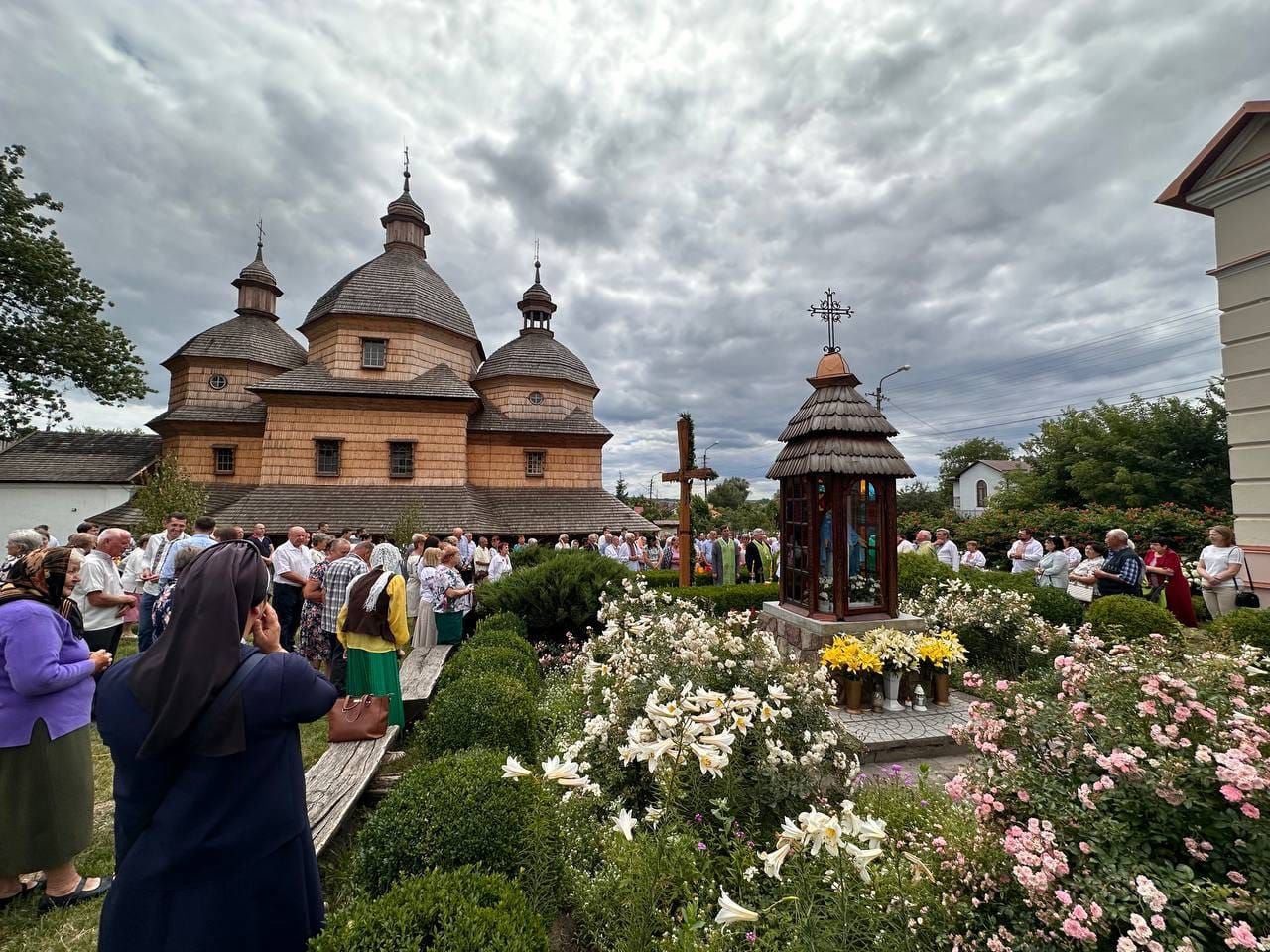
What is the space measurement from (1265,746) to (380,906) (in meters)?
3.32

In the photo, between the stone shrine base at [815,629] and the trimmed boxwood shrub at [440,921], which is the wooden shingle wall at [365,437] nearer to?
the stone shrine base at [815,629]

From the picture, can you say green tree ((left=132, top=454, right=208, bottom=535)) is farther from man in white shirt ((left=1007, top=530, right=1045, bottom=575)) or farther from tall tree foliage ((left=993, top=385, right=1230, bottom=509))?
tall tree foliage ((left=993, top=385, right=1230, bottom=509))

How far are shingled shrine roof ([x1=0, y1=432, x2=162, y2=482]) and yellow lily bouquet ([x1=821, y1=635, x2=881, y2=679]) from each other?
27.5 m

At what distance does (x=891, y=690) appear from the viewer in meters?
5.79

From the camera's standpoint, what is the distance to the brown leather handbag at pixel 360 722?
484 cm

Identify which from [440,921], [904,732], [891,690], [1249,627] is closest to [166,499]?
[440,921]

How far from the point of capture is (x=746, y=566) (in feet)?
50.6

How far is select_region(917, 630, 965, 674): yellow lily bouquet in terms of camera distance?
5.82 m

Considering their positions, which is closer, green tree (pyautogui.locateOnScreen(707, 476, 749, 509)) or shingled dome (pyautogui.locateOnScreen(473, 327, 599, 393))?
shingled dome (pyautogui.locateOnScreen(473, 327, 599, 393))

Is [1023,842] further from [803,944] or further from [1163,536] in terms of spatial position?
[1163,536]

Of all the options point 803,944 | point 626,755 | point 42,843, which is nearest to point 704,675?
point 626,755

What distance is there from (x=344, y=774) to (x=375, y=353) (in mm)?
19153

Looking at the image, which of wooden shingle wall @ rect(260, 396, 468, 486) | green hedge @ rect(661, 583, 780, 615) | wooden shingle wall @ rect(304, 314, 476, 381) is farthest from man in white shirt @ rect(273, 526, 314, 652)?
wooden shingle wall @ rect(304, 314, 476, 381)

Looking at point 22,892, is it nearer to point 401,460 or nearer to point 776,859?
point 776,859
